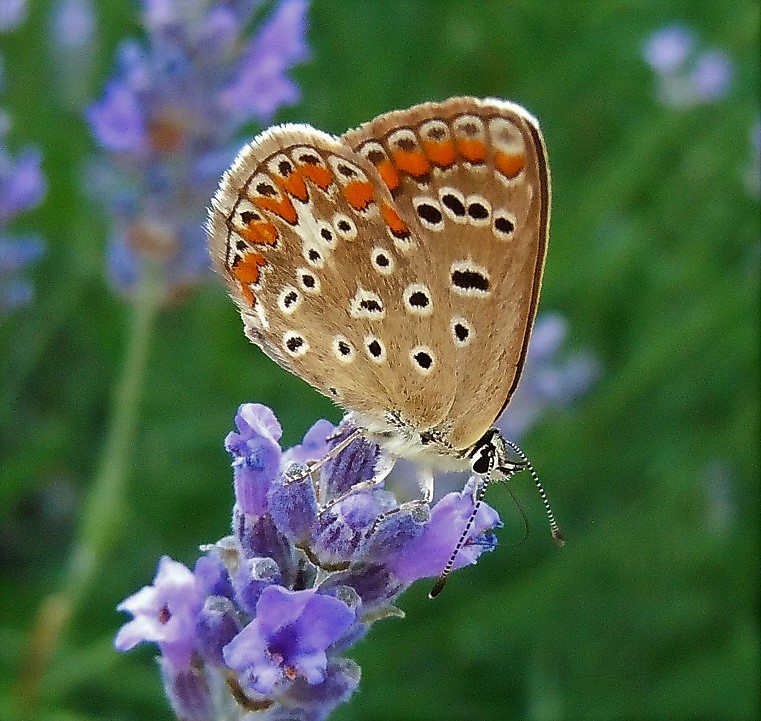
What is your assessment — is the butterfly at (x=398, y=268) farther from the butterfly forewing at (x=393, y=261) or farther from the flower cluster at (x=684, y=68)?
the flower cluster at (x=684, y=68)

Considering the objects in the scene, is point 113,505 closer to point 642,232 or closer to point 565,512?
point 565,512

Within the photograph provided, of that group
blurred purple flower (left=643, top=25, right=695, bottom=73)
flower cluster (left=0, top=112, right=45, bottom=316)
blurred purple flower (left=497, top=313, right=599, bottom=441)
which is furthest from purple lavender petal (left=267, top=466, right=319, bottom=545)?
blurred purple flower (left=643, top=25, right=695, bottom=73)

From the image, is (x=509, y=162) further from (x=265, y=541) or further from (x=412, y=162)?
(x=265, y=541)

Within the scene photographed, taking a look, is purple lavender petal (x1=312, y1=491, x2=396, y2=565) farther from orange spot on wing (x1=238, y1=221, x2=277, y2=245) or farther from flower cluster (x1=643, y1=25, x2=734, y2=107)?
Answer: flower cluster (x1=643, y1=25, x2=734, y2=107)

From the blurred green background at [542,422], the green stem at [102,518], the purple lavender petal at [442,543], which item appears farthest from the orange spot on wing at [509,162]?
the blurred green background at [542,422]

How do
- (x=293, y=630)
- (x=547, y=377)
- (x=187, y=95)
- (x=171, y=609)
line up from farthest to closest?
(x=547, y=377), (x=187, y=95), (x=171, y=609), (x=293, y=630)

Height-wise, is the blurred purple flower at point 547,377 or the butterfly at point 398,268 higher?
the blurred purple flower at point 547,377

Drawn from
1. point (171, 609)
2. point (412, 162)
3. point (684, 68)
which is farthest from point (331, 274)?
point (684, 68)
